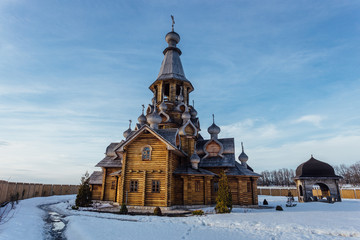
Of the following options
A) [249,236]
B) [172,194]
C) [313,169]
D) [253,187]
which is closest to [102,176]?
[172,194]

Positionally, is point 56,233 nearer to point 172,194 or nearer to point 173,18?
point 172,194

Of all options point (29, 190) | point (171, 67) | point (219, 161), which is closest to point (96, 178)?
point (29, 190)

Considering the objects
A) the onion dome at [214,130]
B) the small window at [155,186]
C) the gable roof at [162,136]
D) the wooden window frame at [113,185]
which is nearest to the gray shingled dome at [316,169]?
Answer: the onion dome at [214,130]

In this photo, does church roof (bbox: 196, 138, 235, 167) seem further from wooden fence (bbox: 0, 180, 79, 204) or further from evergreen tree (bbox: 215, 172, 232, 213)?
wooden fence (bbox: 0, 180, 79, 204)

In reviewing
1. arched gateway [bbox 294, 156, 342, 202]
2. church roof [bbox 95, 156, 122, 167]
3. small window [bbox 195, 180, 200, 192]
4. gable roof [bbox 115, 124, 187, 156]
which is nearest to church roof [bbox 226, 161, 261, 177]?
small window [bbox 195, 180, 200, 192]

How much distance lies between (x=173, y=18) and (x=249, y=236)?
91.1 feet

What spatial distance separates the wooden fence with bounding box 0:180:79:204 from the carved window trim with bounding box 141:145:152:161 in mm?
13095

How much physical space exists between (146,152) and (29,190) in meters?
19.4

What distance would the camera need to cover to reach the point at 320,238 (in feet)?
27.8

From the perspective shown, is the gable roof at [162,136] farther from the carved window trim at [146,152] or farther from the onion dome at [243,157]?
the onion dome at [243,157]

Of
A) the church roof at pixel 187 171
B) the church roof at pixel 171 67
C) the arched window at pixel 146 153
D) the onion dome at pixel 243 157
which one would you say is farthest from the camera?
the church roof at pixel 171 67

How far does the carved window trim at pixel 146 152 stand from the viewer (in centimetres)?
1808

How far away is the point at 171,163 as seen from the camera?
17.8 meters

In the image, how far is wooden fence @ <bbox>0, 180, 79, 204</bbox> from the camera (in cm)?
1978
